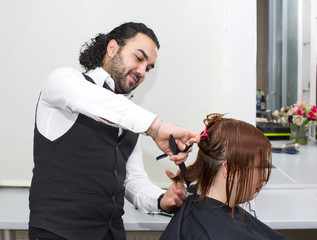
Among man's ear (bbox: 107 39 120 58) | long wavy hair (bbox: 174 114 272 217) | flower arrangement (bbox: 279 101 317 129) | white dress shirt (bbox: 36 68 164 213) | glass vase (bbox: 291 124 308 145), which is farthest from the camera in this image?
glass vase (bbox: 291 124 308 145)

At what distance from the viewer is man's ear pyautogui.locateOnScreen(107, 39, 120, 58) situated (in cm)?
171

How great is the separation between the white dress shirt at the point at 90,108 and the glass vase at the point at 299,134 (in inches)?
65.9

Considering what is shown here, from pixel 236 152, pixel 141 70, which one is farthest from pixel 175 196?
pixel 141 70

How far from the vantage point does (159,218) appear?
6.15 feet

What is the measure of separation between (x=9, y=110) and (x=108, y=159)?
1.00 metres

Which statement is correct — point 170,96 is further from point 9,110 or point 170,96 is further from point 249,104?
point 9,110

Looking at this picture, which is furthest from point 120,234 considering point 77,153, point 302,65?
point 302,65

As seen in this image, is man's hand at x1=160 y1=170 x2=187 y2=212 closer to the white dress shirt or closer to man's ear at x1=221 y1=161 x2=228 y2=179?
the white dress shirt

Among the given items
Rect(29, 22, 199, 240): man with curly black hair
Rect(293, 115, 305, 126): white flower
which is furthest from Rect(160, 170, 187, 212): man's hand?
Rect(293, 115, 305, 126): white flower

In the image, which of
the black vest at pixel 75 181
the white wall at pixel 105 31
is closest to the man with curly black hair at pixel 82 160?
the black vest at pixel 75 181

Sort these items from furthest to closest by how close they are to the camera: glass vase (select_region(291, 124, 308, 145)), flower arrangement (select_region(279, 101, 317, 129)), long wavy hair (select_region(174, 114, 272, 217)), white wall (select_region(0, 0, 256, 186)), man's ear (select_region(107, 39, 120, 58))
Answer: glass vase (select_region(291, 124, 308, 145)), flower arrangement (select_region(279, 101, 317, 129)), white wall (select_region(0, 0, 256, 186)), man's ear (select_region(107, 39, 120, 58)), long wavy hair (select_region(174, 114, 272, 217))

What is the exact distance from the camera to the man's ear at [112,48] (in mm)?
1714

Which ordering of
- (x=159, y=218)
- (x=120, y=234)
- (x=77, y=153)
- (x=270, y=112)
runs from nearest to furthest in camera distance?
(x=77, y=153) < (x=120, y=234) < (x=159, y=218) < (x=270, y=112)

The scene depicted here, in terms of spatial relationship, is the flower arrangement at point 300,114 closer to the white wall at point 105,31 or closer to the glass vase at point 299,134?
the glass vase at point 299,134
